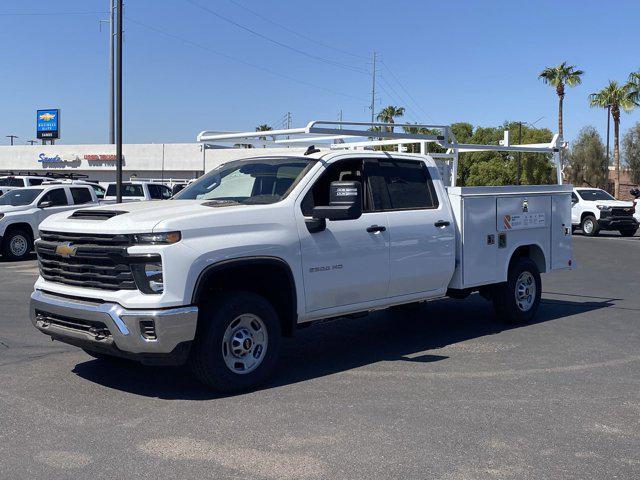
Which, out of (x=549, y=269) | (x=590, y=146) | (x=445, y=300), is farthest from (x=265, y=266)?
(x=590, y=146)

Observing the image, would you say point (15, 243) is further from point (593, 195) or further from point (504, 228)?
point (593, 195)

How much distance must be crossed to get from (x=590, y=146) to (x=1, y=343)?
6896 centimetres

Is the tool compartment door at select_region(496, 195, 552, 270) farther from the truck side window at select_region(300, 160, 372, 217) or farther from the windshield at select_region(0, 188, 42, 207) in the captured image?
the windshield at select_region(0, 188, 42, 207)

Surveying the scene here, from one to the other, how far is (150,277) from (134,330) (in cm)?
42

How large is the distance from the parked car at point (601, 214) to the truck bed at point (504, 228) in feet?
61.0

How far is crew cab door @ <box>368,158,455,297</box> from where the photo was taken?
746 cm

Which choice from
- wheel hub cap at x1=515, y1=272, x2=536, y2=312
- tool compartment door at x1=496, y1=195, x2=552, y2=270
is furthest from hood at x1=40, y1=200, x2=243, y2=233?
wheel hub cap at x1=515, y1=272, x2=536, y2=312

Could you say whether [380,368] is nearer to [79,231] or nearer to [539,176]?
[79,231]

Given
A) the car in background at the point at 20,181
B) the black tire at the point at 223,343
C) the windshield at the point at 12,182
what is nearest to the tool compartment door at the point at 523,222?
the black tire at the point at 223,343

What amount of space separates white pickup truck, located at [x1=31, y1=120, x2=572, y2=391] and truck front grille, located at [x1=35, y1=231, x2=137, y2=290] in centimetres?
1

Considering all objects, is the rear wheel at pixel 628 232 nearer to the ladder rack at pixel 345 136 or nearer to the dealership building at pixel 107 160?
the ladder rack at pixel 345 136

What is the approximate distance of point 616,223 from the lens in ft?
91.7

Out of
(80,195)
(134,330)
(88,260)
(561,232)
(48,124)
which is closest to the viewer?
(134,330)

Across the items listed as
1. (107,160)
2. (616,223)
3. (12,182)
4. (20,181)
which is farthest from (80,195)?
(107,160)
